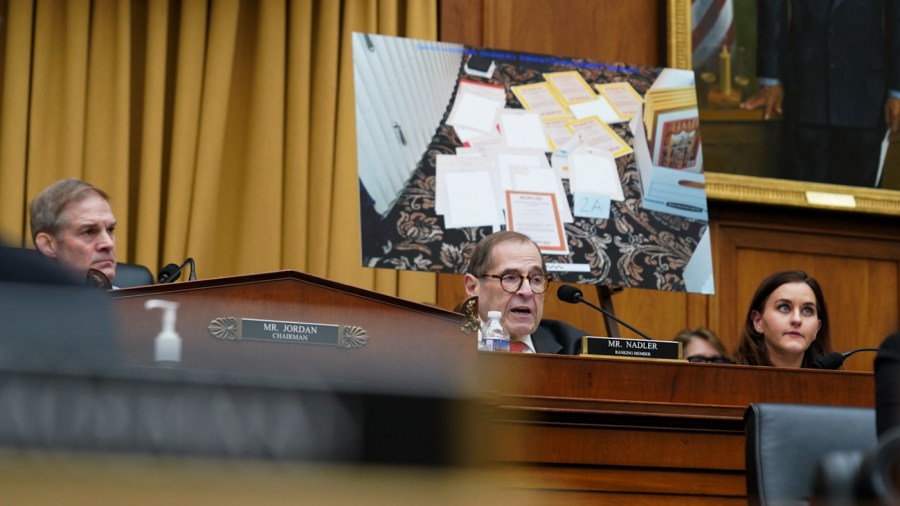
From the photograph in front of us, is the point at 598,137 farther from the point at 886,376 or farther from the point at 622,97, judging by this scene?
the point at 886,376

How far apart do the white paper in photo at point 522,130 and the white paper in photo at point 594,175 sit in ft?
0.43

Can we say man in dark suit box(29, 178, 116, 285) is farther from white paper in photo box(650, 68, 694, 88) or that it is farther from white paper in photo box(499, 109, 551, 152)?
white paper in photo box(650, 68, 694, 88)

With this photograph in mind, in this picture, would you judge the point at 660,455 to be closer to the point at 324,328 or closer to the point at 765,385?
the point at 765,385

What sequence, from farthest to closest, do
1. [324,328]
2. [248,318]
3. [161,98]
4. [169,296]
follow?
[161,98] < [169,296] < [248,318] < [324,328]

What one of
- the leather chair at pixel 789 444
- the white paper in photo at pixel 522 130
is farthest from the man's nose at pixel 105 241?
the leather chair at pixel 789 444

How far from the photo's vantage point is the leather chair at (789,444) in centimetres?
232

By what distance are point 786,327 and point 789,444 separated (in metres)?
2.42

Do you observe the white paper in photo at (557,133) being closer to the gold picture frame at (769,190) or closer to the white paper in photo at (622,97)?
the white paper in photo at (622,97)

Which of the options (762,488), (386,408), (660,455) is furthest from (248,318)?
(660,455)

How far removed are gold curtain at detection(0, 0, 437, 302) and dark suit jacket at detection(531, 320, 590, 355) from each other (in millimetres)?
1579

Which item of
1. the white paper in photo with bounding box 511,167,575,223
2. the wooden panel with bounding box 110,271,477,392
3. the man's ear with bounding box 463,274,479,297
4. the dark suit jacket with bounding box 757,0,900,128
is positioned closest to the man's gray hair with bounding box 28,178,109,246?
the man's ear with bounding box 463,274,479,297

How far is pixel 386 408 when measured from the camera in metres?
0.70

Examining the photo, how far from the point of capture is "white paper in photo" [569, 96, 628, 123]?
5.07 metres

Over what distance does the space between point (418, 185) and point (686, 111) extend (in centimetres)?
127
